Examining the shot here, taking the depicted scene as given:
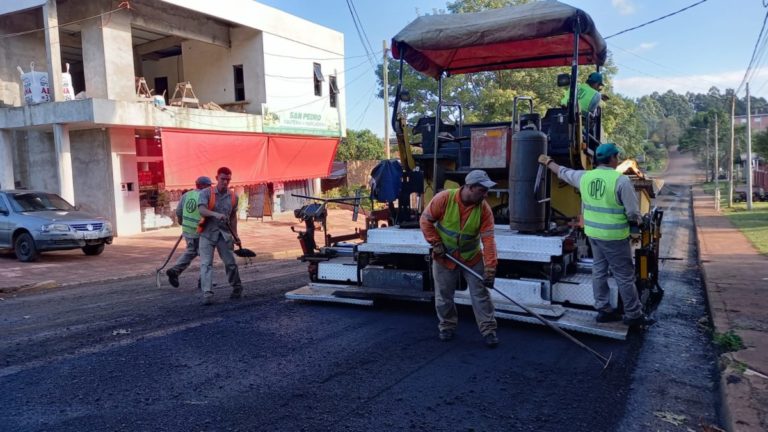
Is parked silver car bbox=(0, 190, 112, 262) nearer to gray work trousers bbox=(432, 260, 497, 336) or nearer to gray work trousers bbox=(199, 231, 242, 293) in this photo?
gray work trousers bbox=(199, 231, 242, 293)

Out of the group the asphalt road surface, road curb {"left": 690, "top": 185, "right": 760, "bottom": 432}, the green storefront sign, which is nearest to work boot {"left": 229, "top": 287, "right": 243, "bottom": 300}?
the asphalt road surface

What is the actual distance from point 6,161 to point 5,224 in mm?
4277

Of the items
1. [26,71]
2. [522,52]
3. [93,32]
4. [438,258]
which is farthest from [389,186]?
[26,71]

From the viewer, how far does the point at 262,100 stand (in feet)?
66.8

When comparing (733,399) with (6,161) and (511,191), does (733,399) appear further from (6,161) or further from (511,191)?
(6,161)

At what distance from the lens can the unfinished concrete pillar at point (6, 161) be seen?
1504 centimetres

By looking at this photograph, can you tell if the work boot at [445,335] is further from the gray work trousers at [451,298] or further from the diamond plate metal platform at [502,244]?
the diamond plate metal platform at [502,244]

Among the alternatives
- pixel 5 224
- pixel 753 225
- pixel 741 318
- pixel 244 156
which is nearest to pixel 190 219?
pixel 741 318

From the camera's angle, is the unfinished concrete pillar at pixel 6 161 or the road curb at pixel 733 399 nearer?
the road curb at pixel 733 399

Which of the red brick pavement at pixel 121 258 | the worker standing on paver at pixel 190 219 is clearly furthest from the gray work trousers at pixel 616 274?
the red brick pavement at pixel 121 258

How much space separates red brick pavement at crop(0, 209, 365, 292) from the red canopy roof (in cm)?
659

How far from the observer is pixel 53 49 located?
14.2 m

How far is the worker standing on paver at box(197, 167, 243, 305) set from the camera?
23.1 feet

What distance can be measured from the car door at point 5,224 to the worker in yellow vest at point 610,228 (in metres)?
11.5
